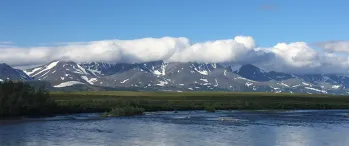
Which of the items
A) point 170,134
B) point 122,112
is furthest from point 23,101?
point 170,134

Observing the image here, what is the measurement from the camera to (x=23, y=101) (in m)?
80.5

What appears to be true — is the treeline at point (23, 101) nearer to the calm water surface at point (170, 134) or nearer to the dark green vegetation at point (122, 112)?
the dark green vegetation at point (122, 112)

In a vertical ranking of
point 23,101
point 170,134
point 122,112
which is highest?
point 23,101

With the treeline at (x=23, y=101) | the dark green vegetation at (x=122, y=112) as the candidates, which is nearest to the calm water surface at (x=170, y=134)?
the treeline at (x=23, y=101)

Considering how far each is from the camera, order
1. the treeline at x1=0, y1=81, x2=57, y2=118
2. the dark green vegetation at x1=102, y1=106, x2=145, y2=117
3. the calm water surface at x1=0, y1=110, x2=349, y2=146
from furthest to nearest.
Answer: the dark green vegetation at x1=102, y1=106, x2=145, y2=117 → the treeline at x1=0, y1=81, x2=57, y2=118 → the calm water surface at x1=0, y1=110, x2=349, y2=146

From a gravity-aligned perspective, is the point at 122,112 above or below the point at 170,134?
above

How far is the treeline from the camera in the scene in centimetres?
7794

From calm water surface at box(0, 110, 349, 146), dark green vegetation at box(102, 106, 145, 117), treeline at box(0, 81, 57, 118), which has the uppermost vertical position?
treeline at box(0, 81, 57, 118)

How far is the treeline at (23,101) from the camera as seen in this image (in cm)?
7794

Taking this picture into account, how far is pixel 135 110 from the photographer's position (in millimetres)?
87188

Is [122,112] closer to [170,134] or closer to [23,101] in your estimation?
[23,101]

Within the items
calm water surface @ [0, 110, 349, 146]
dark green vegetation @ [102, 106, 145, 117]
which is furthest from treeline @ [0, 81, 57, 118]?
calm water surface @ [0, 110, 349, 146]

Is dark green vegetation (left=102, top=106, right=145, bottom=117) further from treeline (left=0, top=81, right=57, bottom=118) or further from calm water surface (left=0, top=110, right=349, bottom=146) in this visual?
calm water surface (left=0, top=110, right=349, bottom=146)

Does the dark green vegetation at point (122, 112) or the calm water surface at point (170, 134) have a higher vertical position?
the dark green vegetation at point (122, 112)
